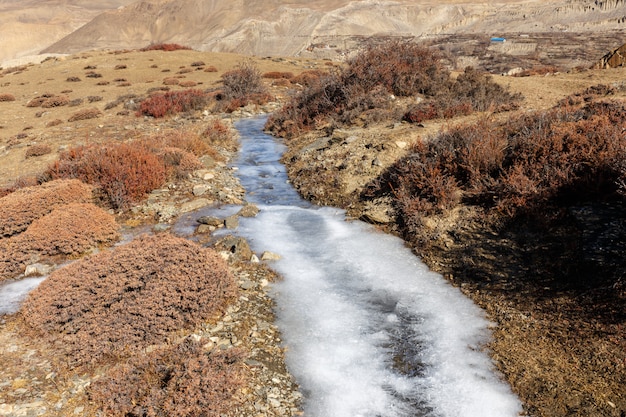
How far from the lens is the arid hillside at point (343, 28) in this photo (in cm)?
5950

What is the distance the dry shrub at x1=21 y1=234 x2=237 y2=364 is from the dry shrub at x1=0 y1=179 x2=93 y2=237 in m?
3.39

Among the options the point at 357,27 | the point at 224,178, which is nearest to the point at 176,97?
the point at 224,178

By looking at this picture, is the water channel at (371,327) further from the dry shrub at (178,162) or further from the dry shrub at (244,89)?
the dry shrub at (244,89)

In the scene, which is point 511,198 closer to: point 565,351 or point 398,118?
point 565,351

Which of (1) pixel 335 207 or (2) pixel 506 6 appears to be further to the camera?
(2) pixel 506 6

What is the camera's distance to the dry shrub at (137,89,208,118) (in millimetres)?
23109

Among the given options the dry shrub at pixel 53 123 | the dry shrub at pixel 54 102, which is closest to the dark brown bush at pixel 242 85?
the dry shrub at pixel 53 123

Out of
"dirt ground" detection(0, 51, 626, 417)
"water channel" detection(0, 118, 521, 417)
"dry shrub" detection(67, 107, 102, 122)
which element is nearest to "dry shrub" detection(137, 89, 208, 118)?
"dry shrub" detection(67, 107, 102, 122)

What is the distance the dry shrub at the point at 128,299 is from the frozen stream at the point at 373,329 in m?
1.40

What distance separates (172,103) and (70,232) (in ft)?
53.7

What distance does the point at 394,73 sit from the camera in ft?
62.7

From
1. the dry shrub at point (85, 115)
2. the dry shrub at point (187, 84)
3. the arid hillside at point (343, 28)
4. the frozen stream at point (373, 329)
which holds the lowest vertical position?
the frozen stream at point (373, 329)

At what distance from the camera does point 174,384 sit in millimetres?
4922

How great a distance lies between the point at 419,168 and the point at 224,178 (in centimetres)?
694
